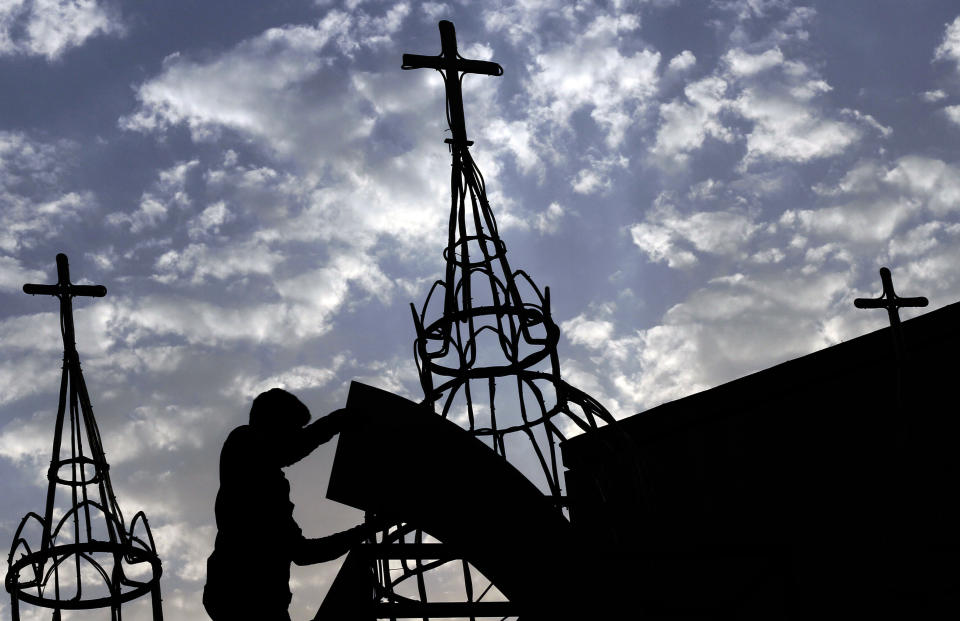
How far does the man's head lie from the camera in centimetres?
532

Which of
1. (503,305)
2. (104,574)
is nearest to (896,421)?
(503,305)

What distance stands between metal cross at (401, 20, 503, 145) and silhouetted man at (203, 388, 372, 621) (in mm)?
5223

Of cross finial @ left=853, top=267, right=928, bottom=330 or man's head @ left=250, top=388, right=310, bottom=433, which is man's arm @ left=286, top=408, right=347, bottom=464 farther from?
cross finial @ left=853, top=267, right=928, bottom=330

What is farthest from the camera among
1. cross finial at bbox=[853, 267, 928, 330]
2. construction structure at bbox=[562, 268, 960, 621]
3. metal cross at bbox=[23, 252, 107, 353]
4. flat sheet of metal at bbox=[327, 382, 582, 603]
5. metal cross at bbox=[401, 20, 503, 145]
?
cross finial at bbox=[853, 267, 928, 330]

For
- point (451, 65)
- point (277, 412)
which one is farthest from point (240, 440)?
point (451, 65)

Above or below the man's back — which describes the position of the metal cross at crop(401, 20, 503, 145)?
above

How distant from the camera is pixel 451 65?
1021cm

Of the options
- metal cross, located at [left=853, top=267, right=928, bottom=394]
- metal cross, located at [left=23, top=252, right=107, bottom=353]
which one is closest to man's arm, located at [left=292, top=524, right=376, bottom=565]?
metal cross, located at [left=23, top=252, right=107, bottom=353]

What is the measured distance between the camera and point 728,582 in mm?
5125

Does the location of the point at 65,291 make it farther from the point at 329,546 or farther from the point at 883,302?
the point at 883,302

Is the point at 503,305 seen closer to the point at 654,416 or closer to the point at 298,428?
the point at 298,428

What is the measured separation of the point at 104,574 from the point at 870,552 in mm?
8984

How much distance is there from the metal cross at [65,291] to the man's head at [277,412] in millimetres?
8270

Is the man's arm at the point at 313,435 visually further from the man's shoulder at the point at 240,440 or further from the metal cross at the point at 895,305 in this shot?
the metal cross at the point at 895,305
